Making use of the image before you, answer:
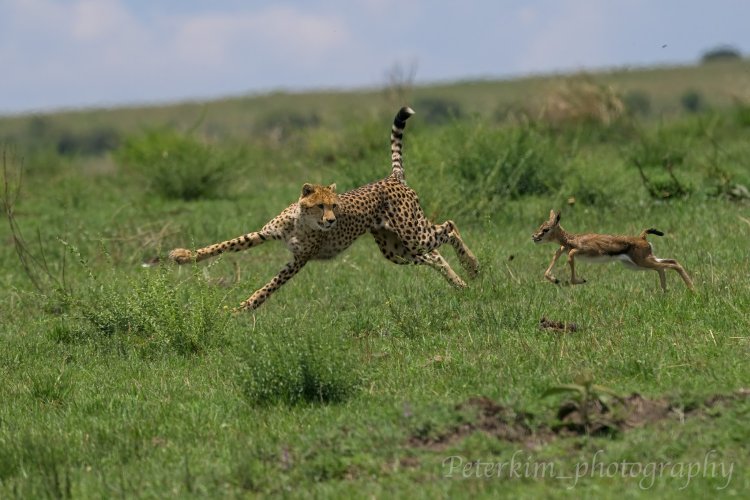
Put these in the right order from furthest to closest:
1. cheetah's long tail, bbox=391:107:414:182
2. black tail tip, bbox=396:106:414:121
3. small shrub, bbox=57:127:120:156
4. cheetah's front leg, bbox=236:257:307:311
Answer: small shrub, bbox=57:127:120:156 → cheetah's long tail, bbox=391:107:414:182 → black tail tip, bbox=396:106:414:121 → cheetah's front leg, bbox=236:257:307:311

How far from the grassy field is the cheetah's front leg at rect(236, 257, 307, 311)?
84 millimetres

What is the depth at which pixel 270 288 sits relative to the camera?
855 cm

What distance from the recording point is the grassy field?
5.02 meters

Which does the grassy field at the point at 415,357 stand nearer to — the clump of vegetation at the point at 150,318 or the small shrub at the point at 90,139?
the clump of vegetation at the point at 150,318

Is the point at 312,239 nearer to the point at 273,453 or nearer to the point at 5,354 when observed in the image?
the point at 5,354

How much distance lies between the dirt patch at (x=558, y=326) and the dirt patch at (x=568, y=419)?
1.68 m

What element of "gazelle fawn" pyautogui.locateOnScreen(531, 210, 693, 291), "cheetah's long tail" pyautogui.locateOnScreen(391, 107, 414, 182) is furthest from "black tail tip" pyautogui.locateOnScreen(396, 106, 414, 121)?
"gazelle fawn" pyautogui.locateOnScreen(531, 210, 693, 291)

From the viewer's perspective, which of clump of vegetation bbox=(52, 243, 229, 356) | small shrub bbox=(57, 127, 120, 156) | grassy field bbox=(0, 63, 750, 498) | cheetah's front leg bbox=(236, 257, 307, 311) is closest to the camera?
grassy field bbox=(0, 63, 750, 498)

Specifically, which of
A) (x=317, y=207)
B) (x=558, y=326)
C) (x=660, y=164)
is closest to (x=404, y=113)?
(x=317, y=207)

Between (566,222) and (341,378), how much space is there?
20.2ft

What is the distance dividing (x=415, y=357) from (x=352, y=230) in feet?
6.79

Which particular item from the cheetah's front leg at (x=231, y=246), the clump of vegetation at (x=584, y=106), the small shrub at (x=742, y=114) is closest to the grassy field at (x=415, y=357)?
the cheetah's front leg at (x=231, y=246)

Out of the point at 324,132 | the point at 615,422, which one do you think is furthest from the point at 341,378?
the point at 324,132

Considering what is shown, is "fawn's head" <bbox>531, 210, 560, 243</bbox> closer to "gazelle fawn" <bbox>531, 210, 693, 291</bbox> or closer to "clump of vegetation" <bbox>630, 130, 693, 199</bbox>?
"gazelle fawn" <bbox>531, 210, 693, 291</bbox>
